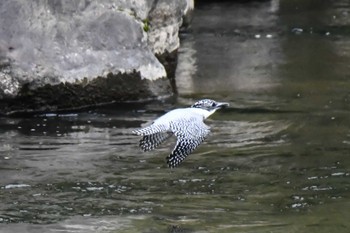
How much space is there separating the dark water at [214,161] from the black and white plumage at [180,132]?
0.21m

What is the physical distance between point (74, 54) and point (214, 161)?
6.97 ft

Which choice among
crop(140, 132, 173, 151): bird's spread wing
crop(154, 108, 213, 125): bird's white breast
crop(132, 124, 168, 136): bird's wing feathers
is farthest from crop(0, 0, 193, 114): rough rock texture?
crop(132, 124, 168, 136): bird's wing feathers

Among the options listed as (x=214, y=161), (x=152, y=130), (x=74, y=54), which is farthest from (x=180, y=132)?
(x=74, y=54)

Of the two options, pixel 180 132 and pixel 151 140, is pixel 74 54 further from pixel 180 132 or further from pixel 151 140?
pixel 180 132

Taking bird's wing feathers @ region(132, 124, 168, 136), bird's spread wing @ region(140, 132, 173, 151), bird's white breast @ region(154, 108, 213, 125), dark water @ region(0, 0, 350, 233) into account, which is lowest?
dark water @ region(0, 0, 350, 233)

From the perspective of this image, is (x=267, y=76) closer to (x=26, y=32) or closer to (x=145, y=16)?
(x=145, y=16)

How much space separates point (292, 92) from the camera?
8961mm

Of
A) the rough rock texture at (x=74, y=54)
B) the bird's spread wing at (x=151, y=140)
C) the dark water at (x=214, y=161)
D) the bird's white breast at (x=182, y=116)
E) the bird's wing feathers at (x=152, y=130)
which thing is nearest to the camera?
the dark water at (x=214, y=161)

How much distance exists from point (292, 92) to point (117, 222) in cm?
378

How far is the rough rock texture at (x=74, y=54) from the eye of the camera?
830cm

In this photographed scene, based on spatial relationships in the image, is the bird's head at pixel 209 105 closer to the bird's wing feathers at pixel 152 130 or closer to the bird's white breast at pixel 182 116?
the bird's white breast at pixel 182 116

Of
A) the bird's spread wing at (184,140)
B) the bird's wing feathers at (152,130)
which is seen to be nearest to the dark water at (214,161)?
the bird's spread wing at (184,140)

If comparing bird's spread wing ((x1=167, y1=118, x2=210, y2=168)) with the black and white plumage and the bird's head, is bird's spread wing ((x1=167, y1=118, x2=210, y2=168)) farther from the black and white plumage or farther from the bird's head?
the bird's head

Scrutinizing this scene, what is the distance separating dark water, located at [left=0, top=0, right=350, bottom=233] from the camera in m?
5.66
